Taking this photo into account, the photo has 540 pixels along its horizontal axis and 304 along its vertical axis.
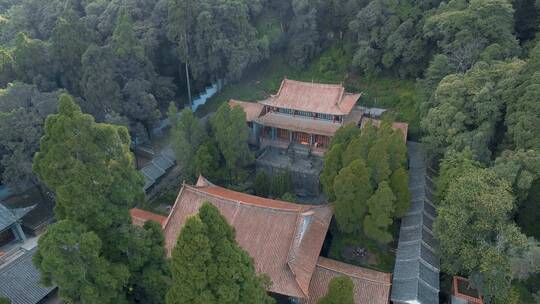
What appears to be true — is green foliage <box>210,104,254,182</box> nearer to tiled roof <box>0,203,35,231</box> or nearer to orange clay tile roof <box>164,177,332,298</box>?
orange clay tile roof <box>164,177,332,298</box>

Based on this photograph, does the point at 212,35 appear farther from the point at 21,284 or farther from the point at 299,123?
the point at 21,284

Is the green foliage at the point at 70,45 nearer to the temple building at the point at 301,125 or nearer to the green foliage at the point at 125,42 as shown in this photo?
the green foliage at the point at 125,42

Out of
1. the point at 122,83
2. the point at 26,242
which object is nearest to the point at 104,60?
the point at 122,83

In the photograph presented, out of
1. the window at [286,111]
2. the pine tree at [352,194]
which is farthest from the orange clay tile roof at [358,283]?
the window at [286,111]

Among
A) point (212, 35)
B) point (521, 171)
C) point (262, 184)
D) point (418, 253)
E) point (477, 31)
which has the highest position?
point (477, 31)

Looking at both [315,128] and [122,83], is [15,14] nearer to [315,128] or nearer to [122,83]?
[122,83]

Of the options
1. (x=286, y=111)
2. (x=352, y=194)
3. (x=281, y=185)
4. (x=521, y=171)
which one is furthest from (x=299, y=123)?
(x=521, y=171)
